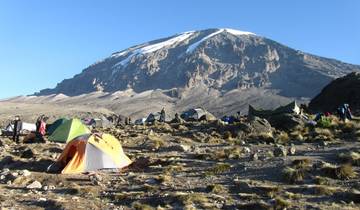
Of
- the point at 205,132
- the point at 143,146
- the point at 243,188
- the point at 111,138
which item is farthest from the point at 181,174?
the point at 205,132

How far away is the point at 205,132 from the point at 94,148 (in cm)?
1671

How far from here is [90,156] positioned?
19109 mm

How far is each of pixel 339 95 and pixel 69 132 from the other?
98.9 feet

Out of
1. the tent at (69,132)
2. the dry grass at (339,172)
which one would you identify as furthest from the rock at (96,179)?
the tent at (69,132)

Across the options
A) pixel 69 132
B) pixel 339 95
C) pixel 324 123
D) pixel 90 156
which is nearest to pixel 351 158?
pixel 90 156

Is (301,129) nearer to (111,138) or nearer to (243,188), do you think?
(111,138)

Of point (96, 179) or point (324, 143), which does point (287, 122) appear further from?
point (96, 179)

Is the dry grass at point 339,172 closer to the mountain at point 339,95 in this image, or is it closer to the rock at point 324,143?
the rock at point 324,143

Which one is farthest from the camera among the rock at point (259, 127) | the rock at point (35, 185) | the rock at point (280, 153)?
the rock at point (259, 127)

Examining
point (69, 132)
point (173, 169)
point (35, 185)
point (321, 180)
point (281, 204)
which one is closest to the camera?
point (281, 204)

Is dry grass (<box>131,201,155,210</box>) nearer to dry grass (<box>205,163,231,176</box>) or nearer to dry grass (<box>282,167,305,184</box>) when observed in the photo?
dry grass (<box>205,163,231,176</box>)

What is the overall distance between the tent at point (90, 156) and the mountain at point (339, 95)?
32.2 m

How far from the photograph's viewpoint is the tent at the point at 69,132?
30.7 meters

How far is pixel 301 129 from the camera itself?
1254 inches
